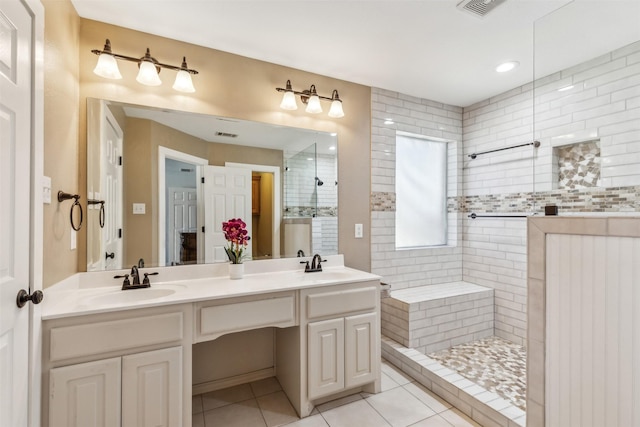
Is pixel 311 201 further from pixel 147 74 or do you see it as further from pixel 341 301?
pixel 147 74

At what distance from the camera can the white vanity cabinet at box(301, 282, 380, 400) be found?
1907 millimetres

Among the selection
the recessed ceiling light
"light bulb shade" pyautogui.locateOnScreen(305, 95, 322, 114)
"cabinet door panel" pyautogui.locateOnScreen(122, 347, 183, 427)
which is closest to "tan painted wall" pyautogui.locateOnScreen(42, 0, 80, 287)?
"cabinet door panel" pyautogui.locateOnScreen(122, 347, 183, 427)

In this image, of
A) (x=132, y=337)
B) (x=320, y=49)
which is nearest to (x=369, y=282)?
(x=132, y=337)

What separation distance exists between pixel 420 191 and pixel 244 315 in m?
2.41

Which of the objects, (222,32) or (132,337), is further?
(222,32)

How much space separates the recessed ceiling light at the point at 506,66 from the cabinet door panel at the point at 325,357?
2448 mm

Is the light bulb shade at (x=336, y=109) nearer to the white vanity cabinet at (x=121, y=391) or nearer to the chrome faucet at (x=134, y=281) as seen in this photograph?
the chrome faucet at (x=134, y=281)

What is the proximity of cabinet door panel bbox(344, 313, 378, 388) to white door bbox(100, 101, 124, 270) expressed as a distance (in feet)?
5.18

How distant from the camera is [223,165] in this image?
7.28 feet

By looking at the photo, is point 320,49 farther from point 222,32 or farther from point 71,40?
point 71,40

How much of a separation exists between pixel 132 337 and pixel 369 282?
1439mm

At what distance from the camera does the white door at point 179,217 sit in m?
2.04

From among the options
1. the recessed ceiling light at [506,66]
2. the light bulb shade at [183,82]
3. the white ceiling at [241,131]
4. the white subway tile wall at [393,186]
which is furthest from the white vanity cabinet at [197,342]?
the recessed ceiling light at [506,66]

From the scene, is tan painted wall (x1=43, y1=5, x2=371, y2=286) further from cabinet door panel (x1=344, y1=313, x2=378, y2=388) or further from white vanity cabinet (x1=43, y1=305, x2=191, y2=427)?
cabinet door panel (x1=344, y1=313, x2=378, y2=388)
